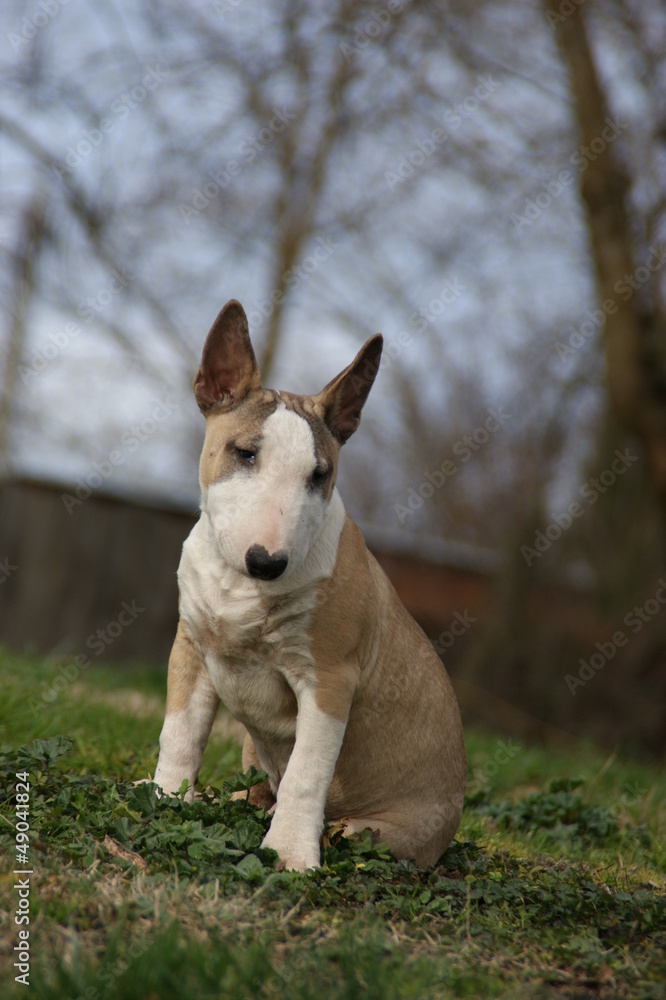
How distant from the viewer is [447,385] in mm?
20562

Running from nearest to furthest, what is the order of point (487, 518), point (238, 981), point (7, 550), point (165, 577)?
1. point (238, 981)
2. point (7, 550)
3. point (165, 577)
4. point (487, 518)

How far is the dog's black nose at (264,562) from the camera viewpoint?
11.4ft

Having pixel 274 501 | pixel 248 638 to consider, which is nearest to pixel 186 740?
pixel 248 638

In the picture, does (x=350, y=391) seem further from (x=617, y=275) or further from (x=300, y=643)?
(x=617, y=275)

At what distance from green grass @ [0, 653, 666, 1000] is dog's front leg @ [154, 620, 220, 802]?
0.19m

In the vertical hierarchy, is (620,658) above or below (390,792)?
below

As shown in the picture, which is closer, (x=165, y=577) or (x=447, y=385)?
(x=165, y=577)

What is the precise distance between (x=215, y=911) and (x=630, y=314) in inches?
340

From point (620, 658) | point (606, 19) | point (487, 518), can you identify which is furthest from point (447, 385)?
point (606, 19)

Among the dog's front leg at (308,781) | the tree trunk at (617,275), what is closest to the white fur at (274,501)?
the dog's front leg at (308,781)

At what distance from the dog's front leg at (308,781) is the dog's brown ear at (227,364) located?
4.38 ft

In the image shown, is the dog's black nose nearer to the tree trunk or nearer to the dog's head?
the dog's head

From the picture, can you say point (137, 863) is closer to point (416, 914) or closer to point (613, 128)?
point (416, 914)

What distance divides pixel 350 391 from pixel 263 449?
68cm
